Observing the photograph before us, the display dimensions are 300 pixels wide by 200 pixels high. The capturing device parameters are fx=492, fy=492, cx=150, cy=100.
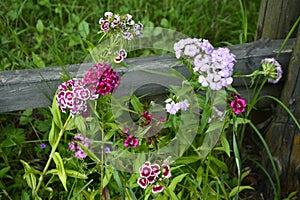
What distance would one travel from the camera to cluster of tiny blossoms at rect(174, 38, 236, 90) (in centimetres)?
136

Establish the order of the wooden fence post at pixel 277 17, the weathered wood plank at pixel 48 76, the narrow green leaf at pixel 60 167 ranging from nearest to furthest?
the narrow green leaf at pixel 60 167 → the weathered wood plank at pixel 48 76 → the wooden fence post at pixel 277 17

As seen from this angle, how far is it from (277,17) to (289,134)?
0.45 meters

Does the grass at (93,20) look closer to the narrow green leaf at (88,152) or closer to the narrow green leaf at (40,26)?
the narrow green leaf at (40,26)

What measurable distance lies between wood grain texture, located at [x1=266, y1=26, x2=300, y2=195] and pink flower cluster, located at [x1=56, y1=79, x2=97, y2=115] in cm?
78

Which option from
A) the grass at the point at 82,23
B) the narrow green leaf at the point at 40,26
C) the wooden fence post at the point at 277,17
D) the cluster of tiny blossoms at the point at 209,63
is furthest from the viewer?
the narrow green leaf at the point at 40,26

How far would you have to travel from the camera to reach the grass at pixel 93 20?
7.73 feet

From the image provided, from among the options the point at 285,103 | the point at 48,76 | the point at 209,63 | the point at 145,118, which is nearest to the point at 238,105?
the point at 209,63

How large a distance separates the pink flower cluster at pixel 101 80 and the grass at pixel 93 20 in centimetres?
85

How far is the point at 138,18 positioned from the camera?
2504 mm

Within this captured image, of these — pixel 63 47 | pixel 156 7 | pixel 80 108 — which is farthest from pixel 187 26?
pixel 80 108

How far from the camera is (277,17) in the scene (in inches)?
73.0

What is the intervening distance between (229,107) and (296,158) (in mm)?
588

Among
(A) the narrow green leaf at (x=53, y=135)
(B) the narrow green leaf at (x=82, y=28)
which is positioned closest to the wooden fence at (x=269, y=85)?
(A) the narrow green leaf at (x=53, y=135)

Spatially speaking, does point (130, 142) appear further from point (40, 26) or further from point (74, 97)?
point (40, 26)
